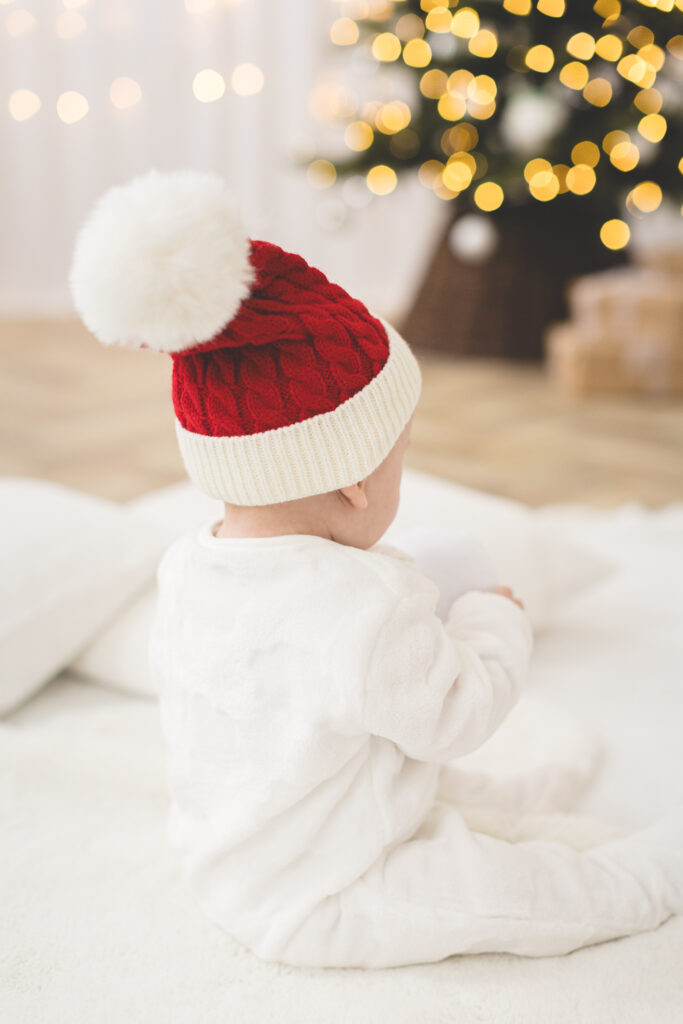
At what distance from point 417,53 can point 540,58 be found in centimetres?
33

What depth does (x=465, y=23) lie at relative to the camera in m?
2.44

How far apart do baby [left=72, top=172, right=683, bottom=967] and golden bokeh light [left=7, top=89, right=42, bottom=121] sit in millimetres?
3275

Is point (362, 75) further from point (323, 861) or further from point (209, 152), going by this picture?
point (323, 861)

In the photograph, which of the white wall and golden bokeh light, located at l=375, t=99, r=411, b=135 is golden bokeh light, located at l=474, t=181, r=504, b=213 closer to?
golden bokeh light, located at l=375, t=99, r=411, b=135

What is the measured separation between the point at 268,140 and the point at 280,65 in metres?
0.27

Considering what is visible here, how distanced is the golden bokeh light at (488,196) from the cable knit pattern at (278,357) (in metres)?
2.12

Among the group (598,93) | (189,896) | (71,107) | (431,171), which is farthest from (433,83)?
(189,896)

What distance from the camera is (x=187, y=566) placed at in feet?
2.32

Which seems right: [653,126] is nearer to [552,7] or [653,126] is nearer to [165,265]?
[552,7]

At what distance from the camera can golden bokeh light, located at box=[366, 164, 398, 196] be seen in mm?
2639

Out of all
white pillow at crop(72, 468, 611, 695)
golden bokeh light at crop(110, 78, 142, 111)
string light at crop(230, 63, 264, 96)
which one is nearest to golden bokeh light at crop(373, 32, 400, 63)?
string light at crop(230, 63, 264, 96)

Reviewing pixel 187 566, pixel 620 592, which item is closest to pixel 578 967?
pixel 187 566

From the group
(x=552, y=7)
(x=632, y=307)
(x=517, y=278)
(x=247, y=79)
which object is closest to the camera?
(x=552, y=7)

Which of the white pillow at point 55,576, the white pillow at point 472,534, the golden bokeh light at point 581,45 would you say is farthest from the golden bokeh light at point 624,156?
the white pillow at point 55,576
